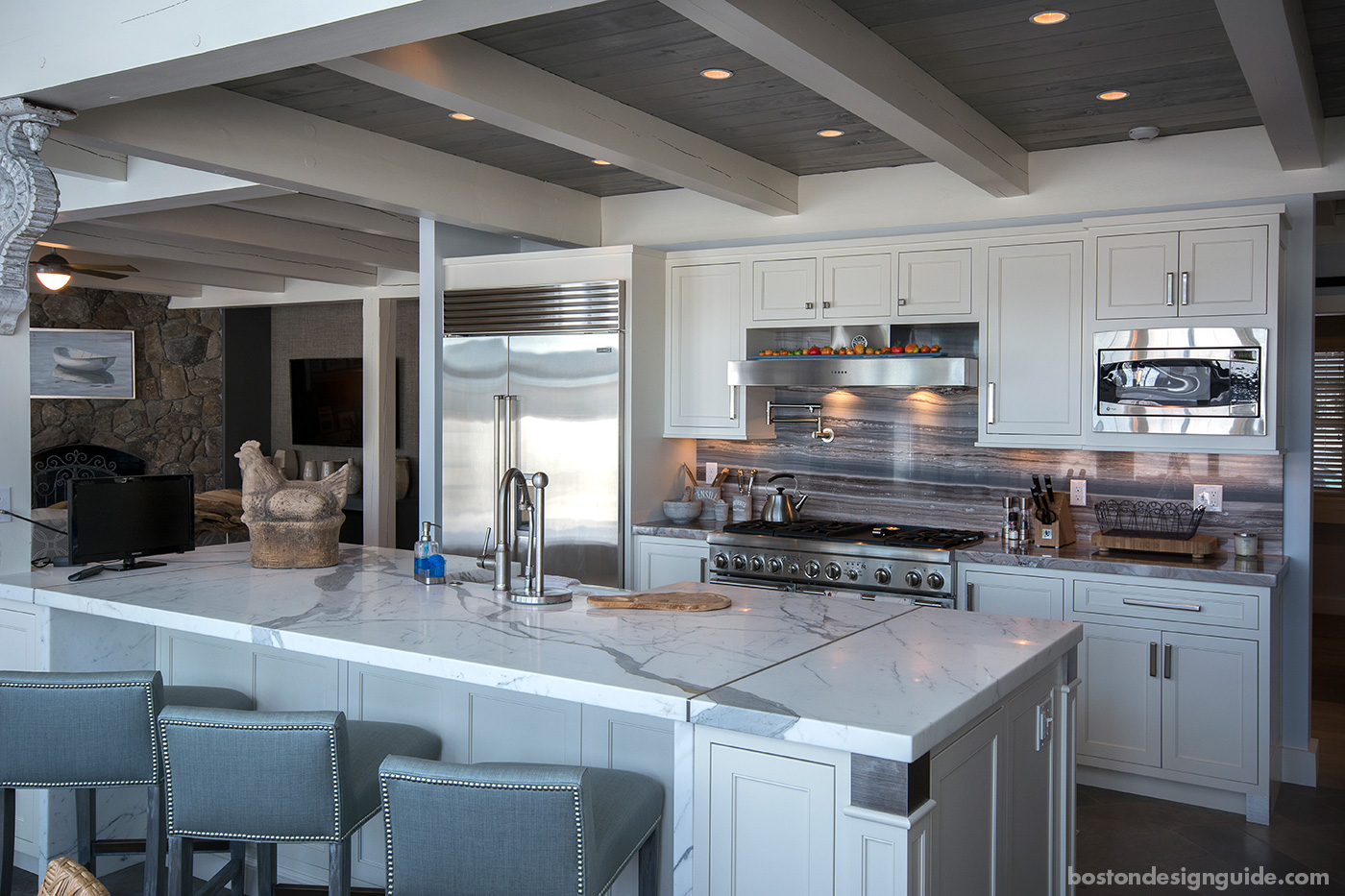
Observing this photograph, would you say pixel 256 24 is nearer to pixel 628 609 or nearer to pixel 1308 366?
pixel 628 609

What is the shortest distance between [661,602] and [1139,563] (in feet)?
7.14

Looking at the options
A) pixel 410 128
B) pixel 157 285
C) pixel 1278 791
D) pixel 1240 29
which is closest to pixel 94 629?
pixel 410 128

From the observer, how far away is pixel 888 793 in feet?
6.16

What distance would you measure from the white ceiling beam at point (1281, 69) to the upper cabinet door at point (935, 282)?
129 cm

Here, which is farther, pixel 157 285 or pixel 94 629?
pixel 157 285

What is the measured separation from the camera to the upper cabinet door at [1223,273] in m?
4.05

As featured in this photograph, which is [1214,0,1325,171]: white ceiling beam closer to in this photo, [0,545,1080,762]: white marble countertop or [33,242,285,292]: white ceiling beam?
[0,545,1080,762]: white marble countertop

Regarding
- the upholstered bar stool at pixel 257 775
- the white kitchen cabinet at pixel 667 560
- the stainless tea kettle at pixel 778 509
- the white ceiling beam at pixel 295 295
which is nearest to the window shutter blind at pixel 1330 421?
the stainless tea kettle at pixel 778 509

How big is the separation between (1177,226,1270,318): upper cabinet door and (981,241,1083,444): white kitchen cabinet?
1.36ft

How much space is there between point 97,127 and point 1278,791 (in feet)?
16.7

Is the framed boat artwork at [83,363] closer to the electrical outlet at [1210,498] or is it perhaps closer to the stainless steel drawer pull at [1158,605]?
the stainless steel drawer pull at [1158,605]

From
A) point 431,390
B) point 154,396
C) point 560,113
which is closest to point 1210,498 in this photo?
point 560,113

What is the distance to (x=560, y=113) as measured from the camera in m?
3.70

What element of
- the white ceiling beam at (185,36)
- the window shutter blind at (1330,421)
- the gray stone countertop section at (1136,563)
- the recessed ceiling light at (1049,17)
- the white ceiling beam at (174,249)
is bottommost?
the gray stone countertop section at (1136,563)
